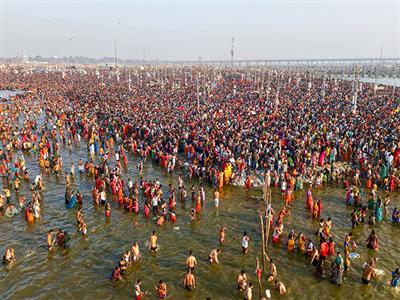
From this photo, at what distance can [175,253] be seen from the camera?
14.5 m

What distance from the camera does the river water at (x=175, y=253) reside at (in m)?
12.2

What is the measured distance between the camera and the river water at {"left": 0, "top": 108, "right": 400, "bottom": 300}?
12184mm

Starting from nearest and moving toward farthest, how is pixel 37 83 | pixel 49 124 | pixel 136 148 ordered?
pixel 136 148 < pixel 49 124 < pixel 37 83

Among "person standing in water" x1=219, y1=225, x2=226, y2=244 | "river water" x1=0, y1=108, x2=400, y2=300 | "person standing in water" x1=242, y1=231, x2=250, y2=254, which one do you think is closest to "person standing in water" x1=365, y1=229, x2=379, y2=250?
"river water" x1=0, y1=108, x2=400, y2=300

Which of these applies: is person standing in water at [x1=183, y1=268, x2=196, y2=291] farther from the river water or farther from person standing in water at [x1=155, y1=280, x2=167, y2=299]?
person standing in water at [x1=155, y1=280, x2=167, y2=299]

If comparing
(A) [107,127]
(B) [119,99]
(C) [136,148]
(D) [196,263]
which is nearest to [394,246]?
(D) [196,263]

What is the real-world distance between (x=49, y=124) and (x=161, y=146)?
62.5 ft

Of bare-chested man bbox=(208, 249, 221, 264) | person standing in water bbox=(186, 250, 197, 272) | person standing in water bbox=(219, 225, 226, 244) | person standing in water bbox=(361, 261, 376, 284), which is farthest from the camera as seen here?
person standing in water bbox=(219, 225, 226, 244)

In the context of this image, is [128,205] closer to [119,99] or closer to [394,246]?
[394,246]

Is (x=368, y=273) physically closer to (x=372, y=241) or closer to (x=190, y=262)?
(x=372, y=241)

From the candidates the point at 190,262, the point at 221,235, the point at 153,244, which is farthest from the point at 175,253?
the point at 221,235

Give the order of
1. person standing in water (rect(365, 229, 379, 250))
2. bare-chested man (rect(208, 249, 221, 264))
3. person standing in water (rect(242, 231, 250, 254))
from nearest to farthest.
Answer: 1. bare-chested man (rect(208, 249, 221, 264))
2. person standing in water (rect(242, 231, 250, 254))
3. person standing in water (rect(365, 229, 379, 250))

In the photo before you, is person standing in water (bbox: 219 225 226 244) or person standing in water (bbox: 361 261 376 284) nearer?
person standing in water (bbox: 361 261 376 284)

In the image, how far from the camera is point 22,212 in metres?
18.1
